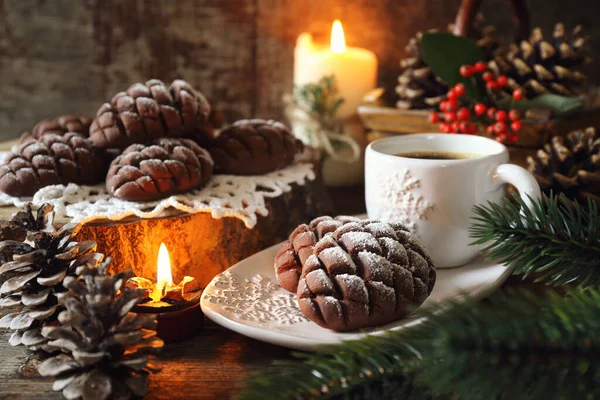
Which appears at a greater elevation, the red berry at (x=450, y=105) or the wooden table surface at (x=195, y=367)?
the red berry at (x=450, y=105)

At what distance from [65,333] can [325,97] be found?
73 centimetres

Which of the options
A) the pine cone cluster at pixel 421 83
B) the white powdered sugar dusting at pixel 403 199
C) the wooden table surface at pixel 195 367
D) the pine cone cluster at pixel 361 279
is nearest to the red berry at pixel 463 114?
the pine cone cluster at pixel 421 83

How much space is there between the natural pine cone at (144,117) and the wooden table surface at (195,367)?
256 millimetres

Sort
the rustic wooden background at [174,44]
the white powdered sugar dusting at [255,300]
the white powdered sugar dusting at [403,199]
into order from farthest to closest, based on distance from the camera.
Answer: the rustic wooden background at [174,44] → the white powdered sugar dusting at [403,199] → the white powdered sugar dusting at [255,300]

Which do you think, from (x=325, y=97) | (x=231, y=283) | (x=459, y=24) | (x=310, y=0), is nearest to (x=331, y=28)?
(x=310, y=0)

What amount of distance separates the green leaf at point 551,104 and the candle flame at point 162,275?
551 mm

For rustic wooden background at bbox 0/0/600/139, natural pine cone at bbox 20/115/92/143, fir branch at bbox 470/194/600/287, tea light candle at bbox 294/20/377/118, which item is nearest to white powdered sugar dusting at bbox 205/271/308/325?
fir branch at bbox 470/194/600/287

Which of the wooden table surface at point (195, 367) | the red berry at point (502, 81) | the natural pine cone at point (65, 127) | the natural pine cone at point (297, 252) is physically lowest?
the wooden table surface at point (195, 367)

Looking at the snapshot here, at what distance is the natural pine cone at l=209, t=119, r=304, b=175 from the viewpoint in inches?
34.1

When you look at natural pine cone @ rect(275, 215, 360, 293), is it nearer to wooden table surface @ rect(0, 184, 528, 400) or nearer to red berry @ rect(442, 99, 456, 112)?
wooden table surface @ rect(0, 184, 528, 400)

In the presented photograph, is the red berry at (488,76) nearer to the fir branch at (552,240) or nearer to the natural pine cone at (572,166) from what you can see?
the natural pine cone at (572,166)

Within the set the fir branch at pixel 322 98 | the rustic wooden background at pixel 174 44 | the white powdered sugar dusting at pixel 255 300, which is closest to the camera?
the white powdered sugar dusting at pixel 255 300

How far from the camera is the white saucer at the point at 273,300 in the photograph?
59 centimetres

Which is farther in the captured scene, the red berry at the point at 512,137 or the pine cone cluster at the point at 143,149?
the red berry at the point at 512,137
